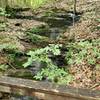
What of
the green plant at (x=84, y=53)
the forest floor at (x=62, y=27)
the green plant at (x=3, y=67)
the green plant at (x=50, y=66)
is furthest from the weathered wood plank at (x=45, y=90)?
the green plant at (x=3, y=67)

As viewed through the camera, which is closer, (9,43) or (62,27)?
(9,43)

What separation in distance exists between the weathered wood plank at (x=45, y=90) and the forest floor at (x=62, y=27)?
366 cm

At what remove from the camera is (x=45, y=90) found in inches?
102

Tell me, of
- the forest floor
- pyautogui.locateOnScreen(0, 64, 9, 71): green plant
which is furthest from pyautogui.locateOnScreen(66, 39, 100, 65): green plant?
pyautogui.locateOnScreen(0, 64, 9, 71): green plant

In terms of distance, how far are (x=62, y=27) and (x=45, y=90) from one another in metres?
11.7

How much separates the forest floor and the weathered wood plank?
3.66 metres

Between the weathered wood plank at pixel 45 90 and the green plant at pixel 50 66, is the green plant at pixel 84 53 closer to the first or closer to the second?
the green plant at pixel 50 66

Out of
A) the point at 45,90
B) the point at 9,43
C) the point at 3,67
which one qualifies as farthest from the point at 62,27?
the point at 45,90

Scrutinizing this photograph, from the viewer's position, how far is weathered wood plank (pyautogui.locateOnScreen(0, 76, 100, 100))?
2.48 metres

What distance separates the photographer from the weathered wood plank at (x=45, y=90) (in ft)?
8.14

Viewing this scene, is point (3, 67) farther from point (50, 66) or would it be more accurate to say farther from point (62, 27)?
point (62, 27)

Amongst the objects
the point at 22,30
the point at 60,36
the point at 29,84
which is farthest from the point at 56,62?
the point at 29,84

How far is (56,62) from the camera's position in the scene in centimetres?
852

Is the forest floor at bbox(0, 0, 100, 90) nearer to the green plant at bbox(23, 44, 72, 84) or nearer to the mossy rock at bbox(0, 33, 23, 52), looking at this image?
the mossy rock at bbox(0, 33, 23, 52)
